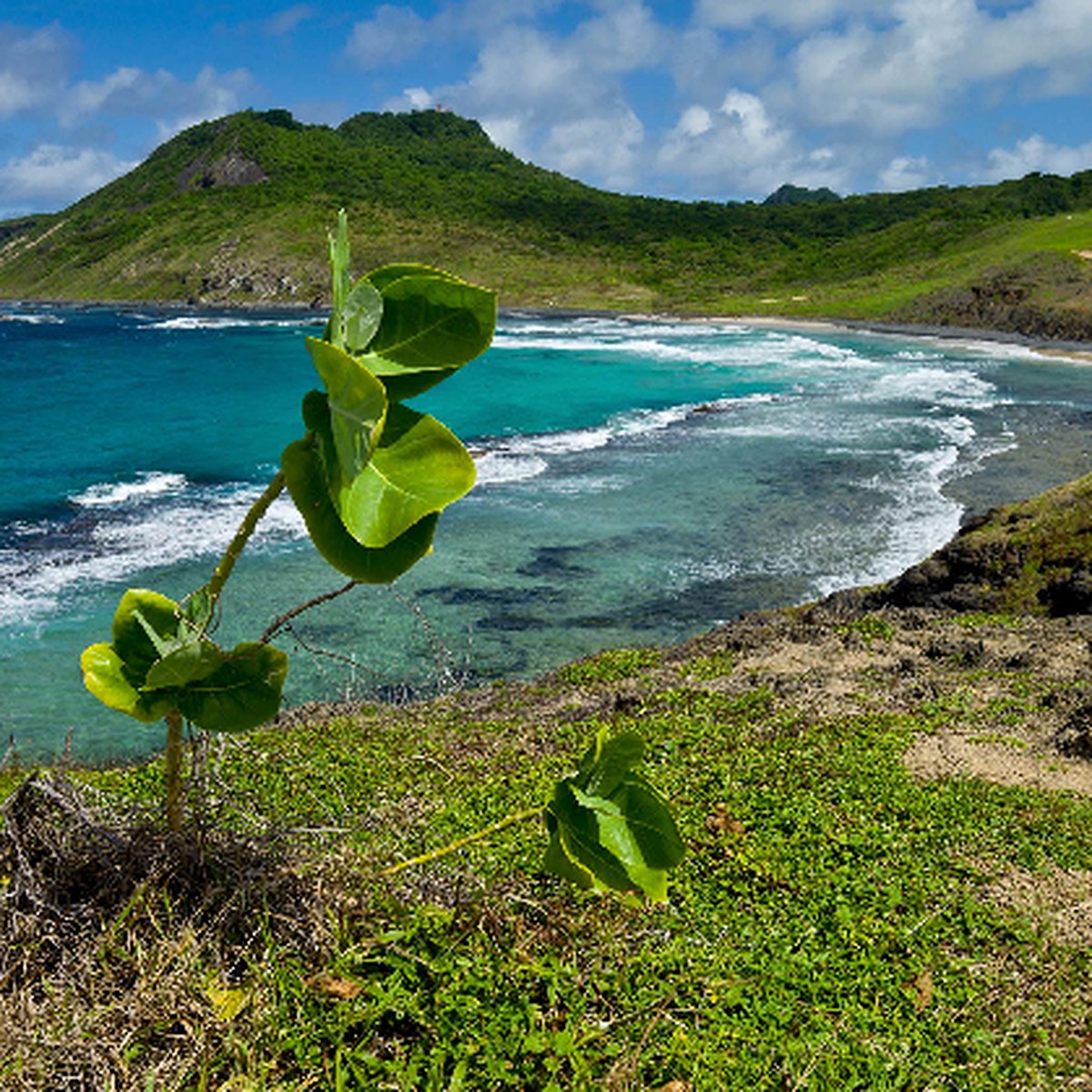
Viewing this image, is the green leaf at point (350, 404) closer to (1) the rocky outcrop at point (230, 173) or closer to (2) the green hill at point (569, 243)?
(2) the green hill at point (569, 243)

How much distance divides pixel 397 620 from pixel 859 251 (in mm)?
98893

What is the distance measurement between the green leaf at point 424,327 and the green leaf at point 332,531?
324 mm

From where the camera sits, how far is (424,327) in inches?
95.3

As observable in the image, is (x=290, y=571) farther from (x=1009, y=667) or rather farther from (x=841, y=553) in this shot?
(x=1009, y=667)

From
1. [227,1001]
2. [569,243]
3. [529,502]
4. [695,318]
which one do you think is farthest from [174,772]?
[569,243]

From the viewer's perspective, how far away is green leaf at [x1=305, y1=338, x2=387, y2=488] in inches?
75.5

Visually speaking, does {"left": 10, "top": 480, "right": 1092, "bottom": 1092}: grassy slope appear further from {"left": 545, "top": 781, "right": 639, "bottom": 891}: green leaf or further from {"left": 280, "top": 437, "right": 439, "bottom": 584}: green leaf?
{"left": 280, "top": 437, "right": 439, "bottom": 584}: green leaf

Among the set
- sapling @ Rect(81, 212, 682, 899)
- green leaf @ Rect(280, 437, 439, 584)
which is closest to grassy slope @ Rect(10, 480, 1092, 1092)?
sapling @ Rect(81, 212, 682, 899)

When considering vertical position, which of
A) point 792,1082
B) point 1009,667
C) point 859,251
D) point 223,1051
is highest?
point 859,251

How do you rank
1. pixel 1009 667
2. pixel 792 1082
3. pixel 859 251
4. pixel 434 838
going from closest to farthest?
pixel 792 1082
pixel 434 838
pixel 1009 667
pixel 859 251

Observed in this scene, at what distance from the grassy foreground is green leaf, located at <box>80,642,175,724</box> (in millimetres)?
732

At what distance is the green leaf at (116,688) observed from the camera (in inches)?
111

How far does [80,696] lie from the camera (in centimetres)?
1376

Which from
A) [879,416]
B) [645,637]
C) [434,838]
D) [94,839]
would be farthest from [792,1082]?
[879,416]
